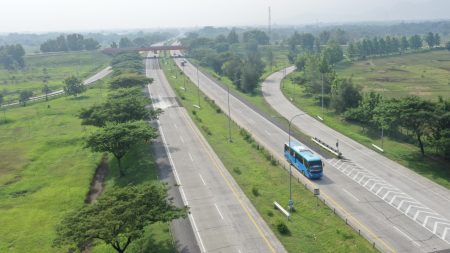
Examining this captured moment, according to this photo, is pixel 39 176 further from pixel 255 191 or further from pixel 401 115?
pixel 401 115

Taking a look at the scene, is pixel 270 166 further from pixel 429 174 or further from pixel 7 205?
pixel 7 205

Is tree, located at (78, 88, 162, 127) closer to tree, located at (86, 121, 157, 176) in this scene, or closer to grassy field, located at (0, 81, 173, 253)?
grassy field, located at (0, 81, 173, 253)

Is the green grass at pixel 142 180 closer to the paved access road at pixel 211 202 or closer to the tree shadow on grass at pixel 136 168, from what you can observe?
the tree shadow on grass at pixel 136 168

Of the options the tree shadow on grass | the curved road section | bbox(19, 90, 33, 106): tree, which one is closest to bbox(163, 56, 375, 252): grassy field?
the curved road section

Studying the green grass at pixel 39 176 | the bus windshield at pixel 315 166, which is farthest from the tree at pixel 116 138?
the bus windshield at pixel 315 166

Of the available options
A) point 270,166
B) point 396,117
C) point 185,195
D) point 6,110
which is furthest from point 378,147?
point 6,110
